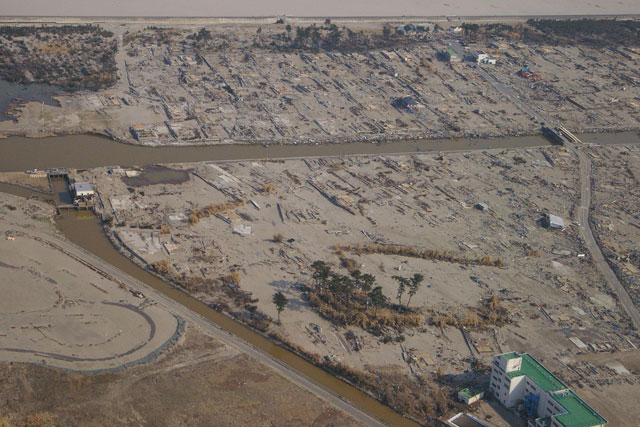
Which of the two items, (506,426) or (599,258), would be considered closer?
(506,426)

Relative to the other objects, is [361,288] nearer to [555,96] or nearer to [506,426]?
[506,426]

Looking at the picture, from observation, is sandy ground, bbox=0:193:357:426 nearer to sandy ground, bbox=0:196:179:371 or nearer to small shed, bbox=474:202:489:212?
sandy ground, bbox=0:196:179:371

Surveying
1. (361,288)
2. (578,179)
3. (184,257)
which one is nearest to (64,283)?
(184,257)

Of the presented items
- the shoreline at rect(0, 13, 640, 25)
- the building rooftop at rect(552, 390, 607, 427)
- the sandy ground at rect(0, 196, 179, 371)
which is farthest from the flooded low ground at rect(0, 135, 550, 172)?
the building rooftop at rect(552, 390, 607, 427)

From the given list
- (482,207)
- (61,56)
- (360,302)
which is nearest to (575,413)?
(360,302)

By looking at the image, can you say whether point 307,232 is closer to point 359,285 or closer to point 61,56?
point 359,285

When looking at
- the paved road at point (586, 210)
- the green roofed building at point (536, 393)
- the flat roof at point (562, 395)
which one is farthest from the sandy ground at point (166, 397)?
the paved road at point (586, 210)
